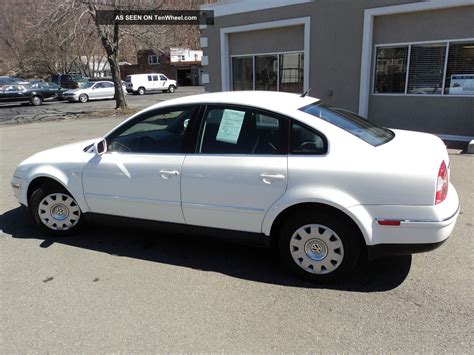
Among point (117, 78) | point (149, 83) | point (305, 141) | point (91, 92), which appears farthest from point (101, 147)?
point (149, 83)

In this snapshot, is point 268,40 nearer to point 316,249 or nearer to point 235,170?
point 235,170

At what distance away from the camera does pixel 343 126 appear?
129 inches

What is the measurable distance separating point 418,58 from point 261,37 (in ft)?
15.9

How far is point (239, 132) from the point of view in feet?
11.1

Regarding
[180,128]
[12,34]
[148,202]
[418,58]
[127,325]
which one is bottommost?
[127,325]

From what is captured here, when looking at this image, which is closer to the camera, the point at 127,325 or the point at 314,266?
the point at 127,325

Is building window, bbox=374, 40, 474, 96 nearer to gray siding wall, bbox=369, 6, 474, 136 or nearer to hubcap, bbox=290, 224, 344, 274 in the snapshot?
gray siding wall, bbox=369, 6, 474, 136

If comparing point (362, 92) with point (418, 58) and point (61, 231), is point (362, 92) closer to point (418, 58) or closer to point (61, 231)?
point (418, 58)

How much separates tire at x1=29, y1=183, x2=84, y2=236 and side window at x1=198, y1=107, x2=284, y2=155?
173cm

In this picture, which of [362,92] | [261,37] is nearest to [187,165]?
[362,92]

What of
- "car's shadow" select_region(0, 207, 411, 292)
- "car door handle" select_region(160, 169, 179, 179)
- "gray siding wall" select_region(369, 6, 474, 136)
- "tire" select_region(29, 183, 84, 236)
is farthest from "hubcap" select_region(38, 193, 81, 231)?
"gray siding wall" select_region(369, 6, 474, 136)

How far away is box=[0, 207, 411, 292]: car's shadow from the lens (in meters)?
3.26

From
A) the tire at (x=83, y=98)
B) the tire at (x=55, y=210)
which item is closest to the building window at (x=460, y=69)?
the tire at (x=55, y=210)

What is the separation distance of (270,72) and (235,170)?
9966 mm
